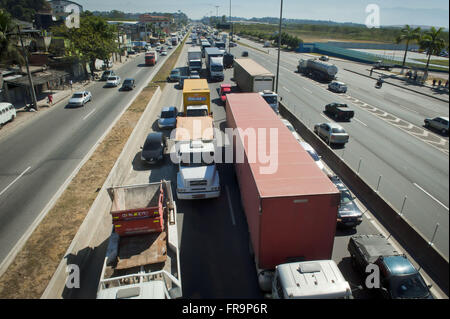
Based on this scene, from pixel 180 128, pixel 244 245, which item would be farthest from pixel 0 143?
pixel 244 245

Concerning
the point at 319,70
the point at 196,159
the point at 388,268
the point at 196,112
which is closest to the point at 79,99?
the point at 196,112

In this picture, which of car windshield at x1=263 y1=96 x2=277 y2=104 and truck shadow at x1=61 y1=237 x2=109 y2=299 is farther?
car windshield at x1=263 y1=96 x2=277 y2=104

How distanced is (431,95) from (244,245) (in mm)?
36334

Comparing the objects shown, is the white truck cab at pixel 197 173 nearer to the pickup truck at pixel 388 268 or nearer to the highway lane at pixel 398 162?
the pickup truck at pixel 388 268

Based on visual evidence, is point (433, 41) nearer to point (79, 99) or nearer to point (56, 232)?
A: point (79, 99)

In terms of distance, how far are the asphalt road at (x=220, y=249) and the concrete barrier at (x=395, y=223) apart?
624 mm

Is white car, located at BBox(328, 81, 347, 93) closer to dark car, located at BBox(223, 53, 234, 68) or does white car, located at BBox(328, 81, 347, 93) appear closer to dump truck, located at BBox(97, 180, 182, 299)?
dark car, located at BBox(223, 53, 234, 68)

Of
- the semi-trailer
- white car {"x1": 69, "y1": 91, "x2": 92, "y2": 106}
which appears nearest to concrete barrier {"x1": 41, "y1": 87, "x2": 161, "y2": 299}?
the semi-trailer

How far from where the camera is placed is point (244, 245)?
41.7 ft

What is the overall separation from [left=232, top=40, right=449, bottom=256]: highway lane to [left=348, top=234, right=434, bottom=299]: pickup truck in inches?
57.2

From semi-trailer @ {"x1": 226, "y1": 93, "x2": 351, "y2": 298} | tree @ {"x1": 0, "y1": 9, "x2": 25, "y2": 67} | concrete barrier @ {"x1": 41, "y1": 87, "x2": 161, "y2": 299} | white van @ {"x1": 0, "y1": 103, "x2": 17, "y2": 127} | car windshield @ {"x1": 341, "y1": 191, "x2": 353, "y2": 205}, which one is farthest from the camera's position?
tree @ {"x1": 0, "y1": 9, "x2": 25, "y2": 67}

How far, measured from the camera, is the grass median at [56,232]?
10500mm

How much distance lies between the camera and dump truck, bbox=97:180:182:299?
368 inches

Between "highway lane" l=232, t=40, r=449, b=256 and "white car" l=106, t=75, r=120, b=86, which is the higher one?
"white car" l=106, t=75, r=120, b=86
